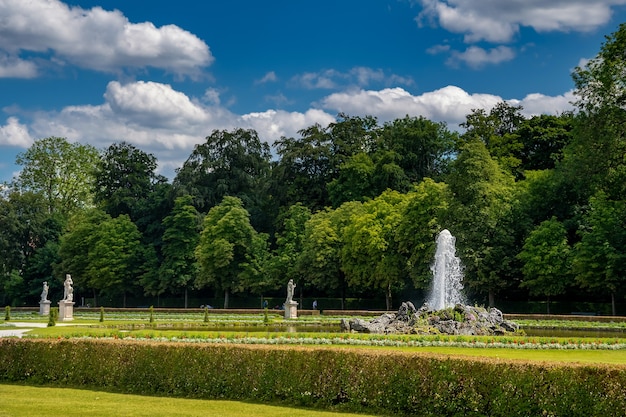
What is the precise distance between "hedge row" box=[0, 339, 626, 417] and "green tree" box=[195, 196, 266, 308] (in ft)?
148

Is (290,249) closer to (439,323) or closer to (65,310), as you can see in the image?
(65,310)

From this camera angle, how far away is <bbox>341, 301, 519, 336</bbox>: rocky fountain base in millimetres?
29844

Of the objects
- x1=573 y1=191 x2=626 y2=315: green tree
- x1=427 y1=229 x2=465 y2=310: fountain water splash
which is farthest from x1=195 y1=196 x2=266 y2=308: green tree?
x1=573 y1=191 x2=626 y2=315: green tree

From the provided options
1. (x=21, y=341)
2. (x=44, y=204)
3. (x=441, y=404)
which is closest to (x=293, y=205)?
(x=44, y=204)

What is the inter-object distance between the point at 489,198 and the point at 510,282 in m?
5.83

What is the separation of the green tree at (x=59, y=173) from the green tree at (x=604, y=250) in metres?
54.1

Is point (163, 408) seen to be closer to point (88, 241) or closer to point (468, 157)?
point (468, 157)

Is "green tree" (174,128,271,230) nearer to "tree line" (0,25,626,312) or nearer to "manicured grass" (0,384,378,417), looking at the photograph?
"tree line" (0,25,626,312)

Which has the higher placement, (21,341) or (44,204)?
(44,204)

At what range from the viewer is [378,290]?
5962 centimetres

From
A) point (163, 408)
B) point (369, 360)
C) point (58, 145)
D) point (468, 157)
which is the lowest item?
point (163, 408)

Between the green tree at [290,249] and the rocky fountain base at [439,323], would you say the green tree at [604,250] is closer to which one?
the rocky fountain base at [439,323]

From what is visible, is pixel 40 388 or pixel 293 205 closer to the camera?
pixel 40 388

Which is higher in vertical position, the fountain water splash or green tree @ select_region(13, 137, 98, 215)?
green tree @ select_region(13, 137, 98, 215)
